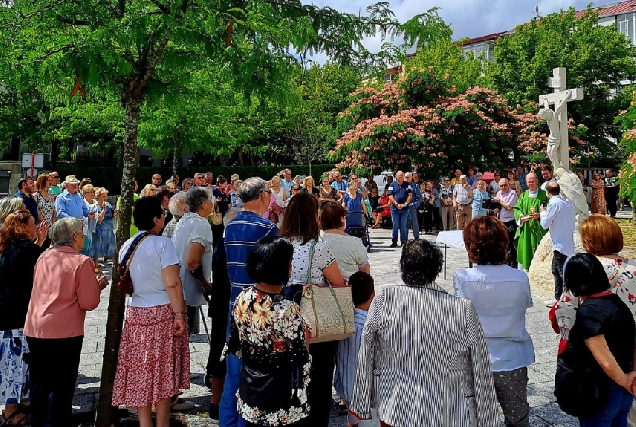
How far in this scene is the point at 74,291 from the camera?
12.8ft

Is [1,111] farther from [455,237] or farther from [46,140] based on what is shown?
[455,237]

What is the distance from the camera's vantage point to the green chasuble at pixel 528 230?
908 centimetres

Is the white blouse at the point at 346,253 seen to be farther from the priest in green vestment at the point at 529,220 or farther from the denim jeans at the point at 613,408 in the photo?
the priest in green vestment at the point at 529,220

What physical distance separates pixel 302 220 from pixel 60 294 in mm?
1735

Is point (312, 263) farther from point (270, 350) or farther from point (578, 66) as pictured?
point (578, 66)

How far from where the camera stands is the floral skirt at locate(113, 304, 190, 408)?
3.89 meters

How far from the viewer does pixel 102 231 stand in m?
11.6

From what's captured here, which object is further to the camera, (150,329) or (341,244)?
(341,244)

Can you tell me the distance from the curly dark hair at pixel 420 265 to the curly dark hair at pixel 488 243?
55 cm

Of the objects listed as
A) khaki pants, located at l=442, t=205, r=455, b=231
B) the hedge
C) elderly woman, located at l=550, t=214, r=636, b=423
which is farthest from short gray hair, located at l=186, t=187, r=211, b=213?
the hedge

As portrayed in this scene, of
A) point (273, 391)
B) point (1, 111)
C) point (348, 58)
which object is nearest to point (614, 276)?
point (273, 391)

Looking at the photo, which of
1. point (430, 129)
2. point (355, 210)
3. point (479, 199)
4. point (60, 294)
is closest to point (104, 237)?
point (355, 210)

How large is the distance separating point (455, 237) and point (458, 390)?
251 inches

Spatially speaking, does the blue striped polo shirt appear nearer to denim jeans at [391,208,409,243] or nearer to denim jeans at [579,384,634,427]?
denim jeans at [579,384,634,427]
